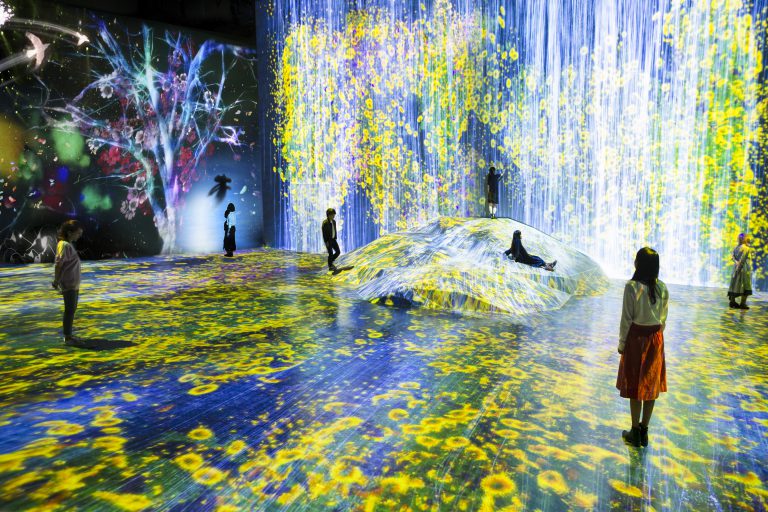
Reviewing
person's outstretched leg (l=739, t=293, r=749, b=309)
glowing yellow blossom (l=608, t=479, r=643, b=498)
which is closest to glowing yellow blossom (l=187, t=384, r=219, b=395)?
glowing yellow blossom (l=608, t=479, r=643, b=498)

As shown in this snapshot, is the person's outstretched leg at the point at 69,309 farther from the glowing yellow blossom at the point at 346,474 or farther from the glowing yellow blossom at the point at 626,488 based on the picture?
the glowing yellow blossom at the point at 626,488

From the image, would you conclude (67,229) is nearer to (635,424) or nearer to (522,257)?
(635,424)

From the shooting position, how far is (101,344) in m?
4.75

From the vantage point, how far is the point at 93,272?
9391 mm

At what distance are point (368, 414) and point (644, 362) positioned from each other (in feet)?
5.35

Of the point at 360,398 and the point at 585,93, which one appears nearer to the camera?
the point at 360,398

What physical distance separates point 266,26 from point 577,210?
941 cm

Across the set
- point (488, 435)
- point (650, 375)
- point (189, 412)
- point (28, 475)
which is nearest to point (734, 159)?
point (650, 375)

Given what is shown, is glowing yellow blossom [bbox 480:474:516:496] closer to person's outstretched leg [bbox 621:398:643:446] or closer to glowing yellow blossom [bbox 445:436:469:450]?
glowing yellow blossom [bbox 445:436:469:450]

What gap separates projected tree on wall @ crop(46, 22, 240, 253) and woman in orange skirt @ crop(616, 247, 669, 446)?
11.2m

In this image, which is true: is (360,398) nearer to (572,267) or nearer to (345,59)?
(572,267)

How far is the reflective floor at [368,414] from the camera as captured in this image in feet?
7.83

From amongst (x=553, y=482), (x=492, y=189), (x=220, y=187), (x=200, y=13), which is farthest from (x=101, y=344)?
(x=200, y=13)

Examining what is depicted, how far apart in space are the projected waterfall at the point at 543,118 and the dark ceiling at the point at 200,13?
3.60 ft
